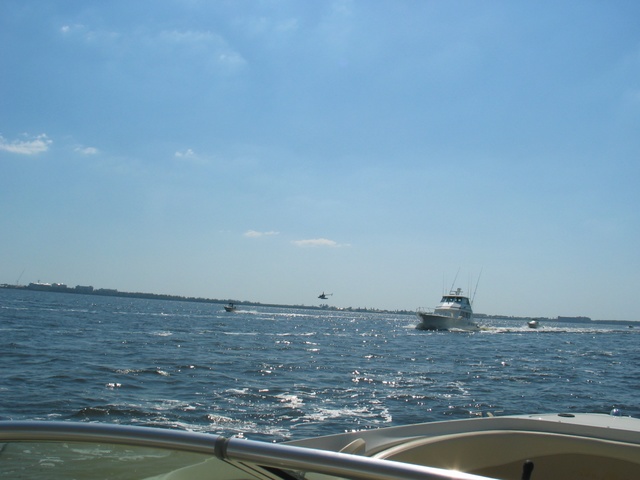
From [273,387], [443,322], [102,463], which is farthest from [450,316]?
[102,463]

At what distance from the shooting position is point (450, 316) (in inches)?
2936

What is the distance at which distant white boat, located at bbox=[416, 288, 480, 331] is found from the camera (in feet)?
240

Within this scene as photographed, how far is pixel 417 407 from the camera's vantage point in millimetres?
15852

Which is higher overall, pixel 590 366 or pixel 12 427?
pixel 12 427

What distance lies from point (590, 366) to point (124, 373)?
2460cm

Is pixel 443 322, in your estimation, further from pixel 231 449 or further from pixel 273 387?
pixel 231 449

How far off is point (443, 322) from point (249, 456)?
241 feet

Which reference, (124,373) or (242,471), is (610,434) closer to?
(242,471)

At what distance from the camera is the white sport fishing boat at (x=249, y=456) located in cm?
184

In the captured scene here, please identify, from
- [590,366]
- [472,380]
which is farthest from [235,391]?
[590,366]

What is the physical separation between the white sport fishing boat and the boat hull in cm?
6972

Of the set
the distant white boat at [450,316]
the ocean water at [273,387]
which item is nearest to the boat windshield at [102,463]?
the ocean water at [273,387]

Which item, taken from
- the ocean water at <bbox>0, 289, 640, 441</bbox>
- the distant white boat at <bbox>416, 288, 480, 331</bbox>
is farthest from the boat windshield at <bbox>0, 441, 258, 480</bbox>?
the distant white boat at <bbox>416, 288, 480, 331</bbox>

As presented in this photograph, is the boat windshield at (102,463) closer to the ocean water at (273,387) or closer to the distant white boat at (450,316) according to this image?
the ocean water at (273,387)
